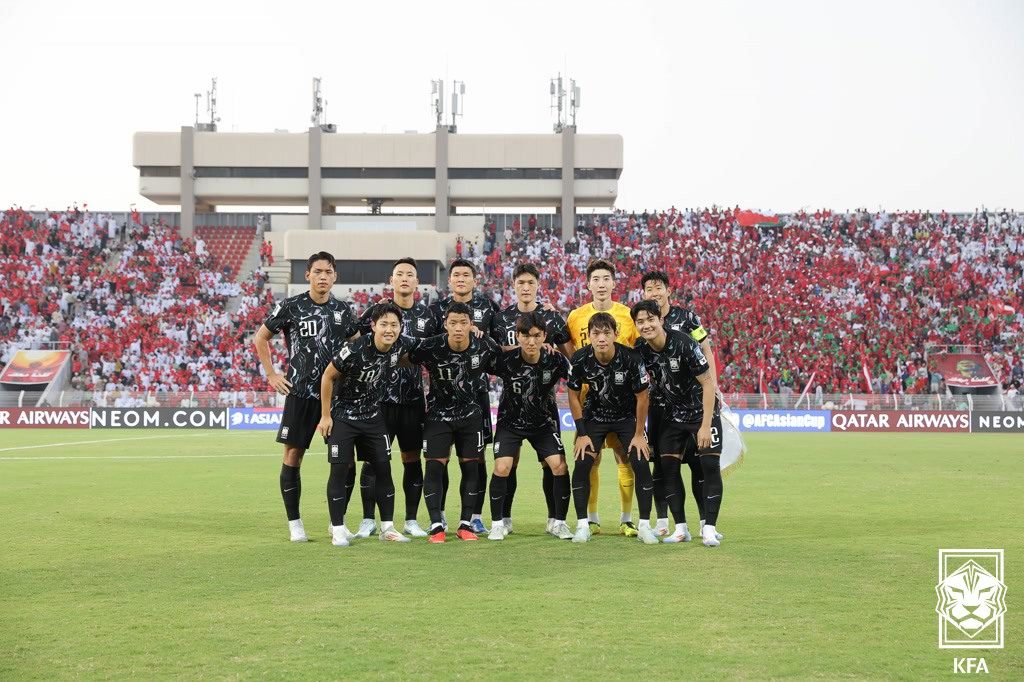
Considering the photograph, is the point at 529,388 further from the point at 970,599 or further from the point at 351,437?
the point at 970,599

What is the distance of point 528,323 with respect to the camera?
31.9 feet

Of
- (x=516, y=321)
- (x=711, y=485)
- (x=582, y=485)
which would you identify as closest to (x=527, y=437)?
(x=582, y=485)

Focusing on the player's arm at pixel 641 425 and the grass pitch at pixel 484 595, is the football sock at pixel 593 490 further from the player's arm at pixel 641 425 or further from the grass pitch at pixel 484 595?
the player's arm at pixel 641 425

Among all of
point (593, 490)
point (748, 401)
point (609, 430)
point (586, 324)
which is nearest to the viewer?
point (609, 430)

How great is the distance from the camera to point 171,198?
56000mm

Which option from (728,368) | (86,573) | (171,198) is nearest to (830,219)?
(728,368)

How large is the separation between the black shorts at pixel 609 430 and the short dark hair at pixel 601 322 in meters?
0.94

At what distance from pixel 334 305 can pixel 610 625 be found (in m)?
4.85

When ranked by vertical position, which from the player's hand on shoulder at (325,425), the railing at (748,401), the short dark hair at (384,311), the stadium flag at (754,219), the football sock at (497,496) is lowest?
the railing at (748,401)

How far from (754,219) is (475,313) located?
142 ft

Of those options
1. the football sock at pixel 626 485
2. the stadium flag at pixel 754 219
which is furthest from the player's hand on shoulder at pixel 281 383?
the stadium flag at pixel 754 219

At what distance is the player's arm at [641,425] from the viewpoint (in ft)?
32.0

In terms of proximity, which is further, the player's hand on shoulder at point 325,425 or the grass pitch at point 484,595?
the player's hand on shoulder at point 325,425

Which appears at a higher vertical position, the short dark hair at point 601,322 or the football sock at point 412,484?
the short dark hair at point 601,322
